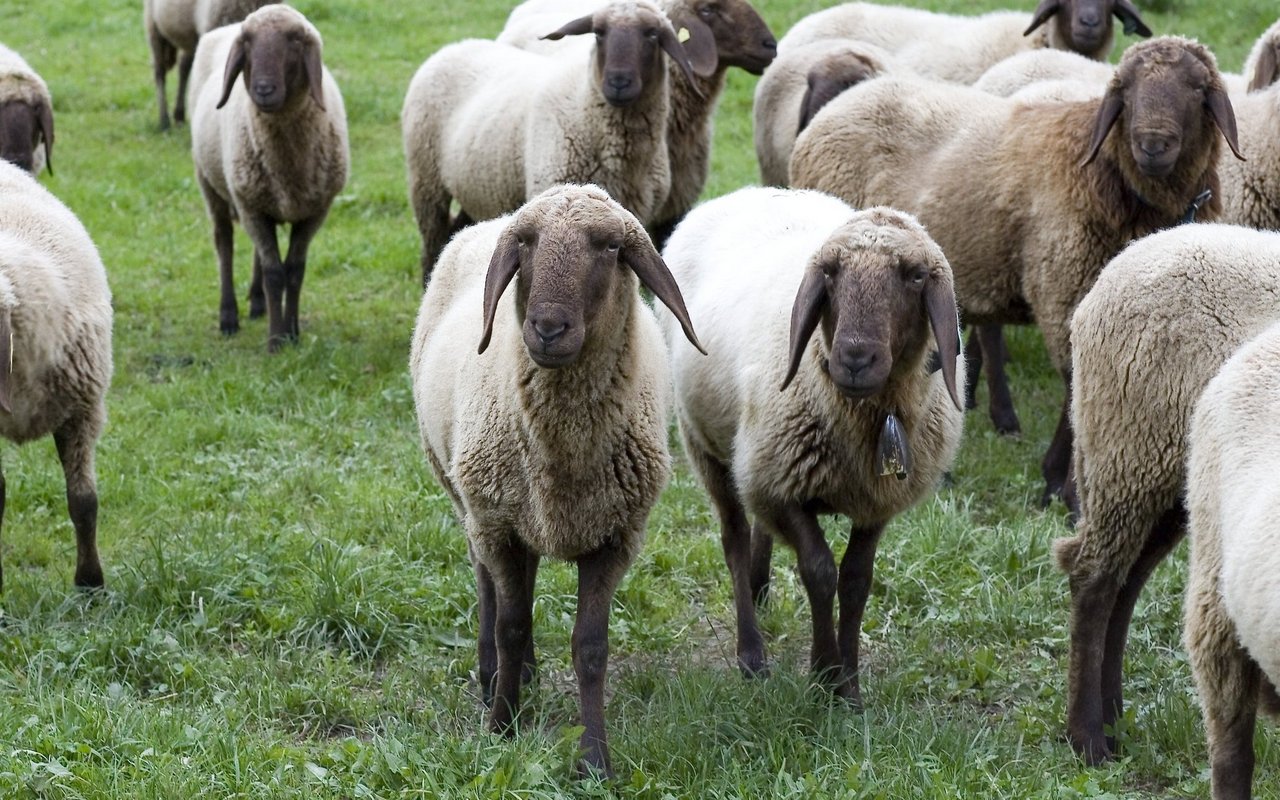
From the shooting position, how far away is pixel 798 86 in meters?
9.06

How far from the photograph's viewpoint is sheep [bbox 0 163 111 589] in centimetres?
529

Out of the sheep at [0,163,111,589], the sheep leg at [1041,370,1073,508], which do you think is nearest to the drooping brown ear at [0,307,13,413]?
the sheep at [0,163,111,589]

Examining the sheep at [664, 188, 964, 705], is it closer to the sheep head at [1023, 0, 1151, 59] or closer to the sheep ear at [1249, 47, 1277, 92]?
the sheep ear at [1249, 47, 1277, 92]

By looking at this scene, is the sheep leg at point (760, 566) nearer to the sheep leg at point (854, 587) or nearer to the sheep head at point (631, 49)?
the sheep leg at point (854, 587)

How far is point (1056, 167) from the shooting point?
20.1 feet

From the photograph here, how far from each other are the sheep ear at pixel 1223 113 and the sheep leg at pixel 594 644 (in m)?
2.86

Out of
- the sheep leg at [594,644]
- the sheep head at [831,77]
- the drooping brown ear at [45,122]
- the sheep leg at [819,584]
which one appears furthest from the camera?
the drooping brown ear at [45,122]

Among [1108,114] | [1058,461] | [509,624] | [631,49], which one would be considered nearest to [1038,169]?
[1108,114]

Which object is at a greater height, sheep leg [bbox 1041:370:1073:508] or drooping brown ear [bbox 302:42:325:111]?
drooping brown ear [bbox 302:42:325:111]

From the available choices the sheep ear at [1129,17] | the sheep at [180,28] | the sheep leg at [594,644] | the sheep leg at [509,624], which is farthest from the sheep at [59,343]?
the sheep at [180,28]

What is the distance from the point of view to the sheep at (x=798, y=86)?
26.8 feet

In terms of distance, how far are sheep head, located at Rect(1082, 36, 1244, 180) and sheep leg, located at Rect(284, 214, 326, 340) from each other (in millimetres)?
4778

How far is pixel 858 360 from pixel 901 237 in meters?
0.43

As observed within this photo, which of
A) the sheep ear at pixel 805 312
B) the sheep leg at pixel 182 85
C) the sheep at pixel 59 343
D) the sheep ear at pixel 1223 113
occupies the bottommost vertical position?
the sheep leg at pixel 182 85
